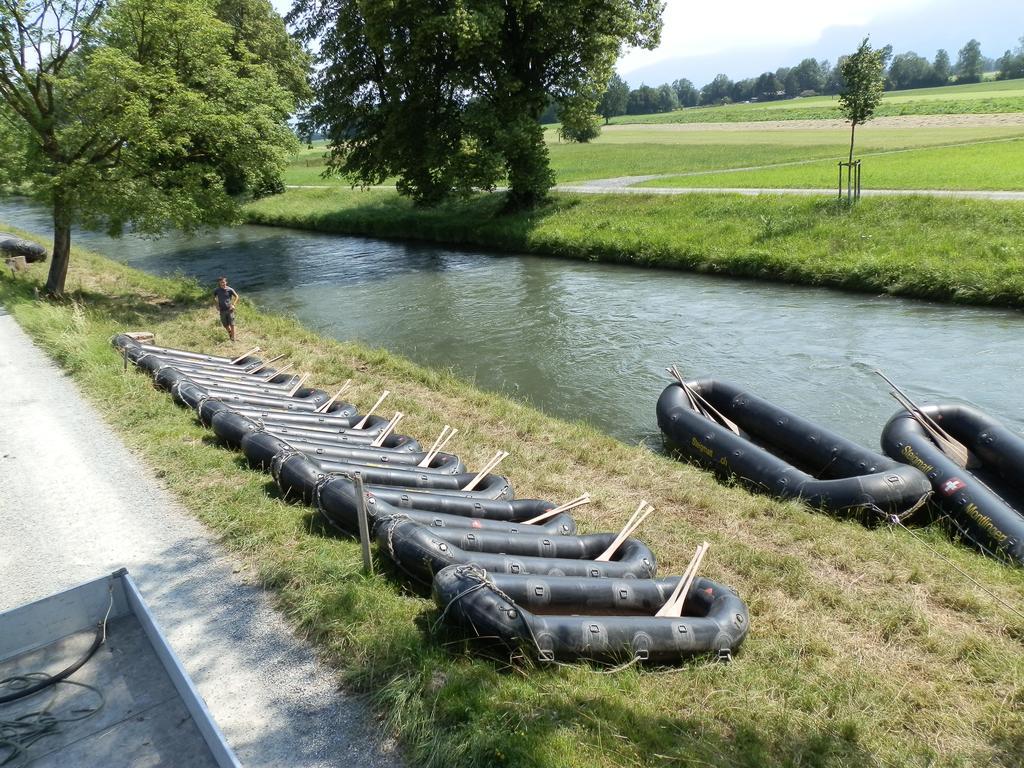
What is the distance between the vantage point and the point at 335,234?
37719mm

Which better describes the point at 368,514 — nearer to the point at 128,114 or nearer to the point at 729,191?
the point at 128,114

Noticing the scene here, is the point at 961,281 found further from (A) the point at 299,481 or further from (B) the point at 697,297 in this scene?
(A) the point at 299,481

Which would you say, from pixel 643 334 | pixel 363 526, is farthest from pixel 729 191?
pixel 363 526

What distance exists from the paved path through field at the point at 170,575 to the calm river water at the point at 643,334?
7.12 metres

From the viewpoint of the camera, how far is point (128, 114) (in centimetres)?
1769

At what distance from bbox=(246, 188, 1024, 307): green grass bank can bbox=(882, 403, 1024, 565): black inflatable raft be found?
29.6ft

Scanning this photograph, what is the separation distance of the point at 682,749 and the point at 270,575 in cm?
380

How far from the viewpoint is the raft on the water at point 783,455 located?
8797 millimetres

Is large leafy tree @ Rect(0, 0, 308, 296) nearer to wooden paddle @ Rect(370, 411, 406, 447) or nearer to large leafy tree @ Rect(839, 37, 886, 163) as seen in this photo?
wooden paddle @ Rect(370, 411, 406, 447)

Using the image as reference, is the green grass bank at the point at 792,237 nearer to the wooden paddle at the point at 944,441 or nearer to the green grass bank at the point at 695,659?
the wooden paddle at the point at 944,441

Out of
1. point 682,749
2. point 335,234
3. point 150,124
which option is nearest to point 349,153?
point 335,234

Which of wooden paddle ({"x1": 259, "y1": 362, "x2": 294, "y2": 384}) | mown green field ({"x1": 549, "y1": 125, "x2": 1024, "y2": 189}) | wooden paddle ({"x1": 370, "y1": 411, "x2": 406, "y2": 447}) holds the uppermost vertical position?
mown green field ({"x1": 549, "y1": 125, "x2": 1024, "y2": 189})

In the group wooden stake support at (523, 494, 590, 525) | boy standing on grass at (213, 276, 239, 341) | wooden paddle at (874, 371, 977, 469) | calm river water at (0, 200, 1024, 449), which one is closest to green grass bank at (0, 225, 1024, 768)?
wooden stake support at (523, 494, 590, 525)

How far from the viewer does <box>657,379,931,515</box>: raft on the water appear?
28.9ft
